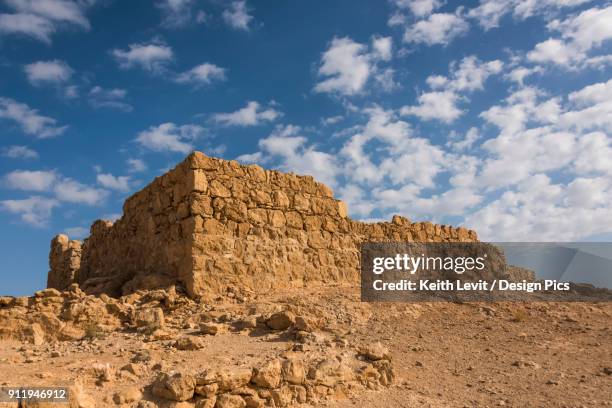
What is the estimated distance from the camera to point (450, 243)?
13.8 meters

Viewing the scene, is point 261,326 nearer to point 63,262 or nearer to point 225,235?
point 225,235

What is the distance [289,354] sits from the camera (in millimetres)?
6082

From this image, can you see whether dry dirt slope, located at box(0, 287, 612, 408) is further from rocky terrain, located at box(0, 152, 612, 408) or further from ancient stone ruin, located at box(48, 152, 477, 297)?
ancient stone ruin, located at box(48, 152, 477, 297)

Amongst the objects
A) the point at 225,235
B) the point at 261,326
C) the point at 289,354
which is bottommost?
the point at 289,354

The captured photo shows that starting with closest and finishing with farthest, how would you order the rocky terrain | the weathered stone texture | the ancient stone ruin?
1. the rocky terrain
2. the ancient stone ruin
3. the weathered stone texture

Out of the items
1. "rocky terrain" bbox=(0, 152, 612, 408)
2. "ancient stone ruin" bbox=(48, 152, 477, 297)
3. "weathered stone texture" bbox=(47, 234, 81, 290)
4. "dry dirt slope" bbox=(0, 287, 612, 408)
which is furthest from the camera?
"weathered stone texture" bbox=(47, 234, 81, 290)

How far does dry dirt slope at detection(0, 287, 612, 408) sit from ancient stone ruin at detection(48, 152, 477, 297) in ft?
2.21

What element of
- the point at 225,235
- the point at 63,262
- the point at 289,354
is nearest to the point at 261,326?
the point at 289,354

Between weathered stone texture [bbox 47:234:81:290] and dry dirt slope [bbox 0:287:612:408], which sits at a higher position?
weathered stone texture [bbox 47:234:81:290]

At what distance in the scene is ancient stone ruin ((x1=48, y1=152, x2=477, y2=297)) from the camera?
8758 millimetres

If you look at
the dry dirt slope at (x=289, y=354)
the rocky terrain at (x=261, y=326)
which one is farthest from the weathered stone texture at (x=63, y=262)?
the dry dirt slope at (x=289, y=354)

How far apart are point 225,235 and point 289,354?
342 centimetres

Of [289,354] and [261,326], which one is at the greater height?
[261,326]

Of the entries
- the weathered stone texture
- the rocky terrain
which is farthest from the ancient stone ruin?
the weathered stone texture
